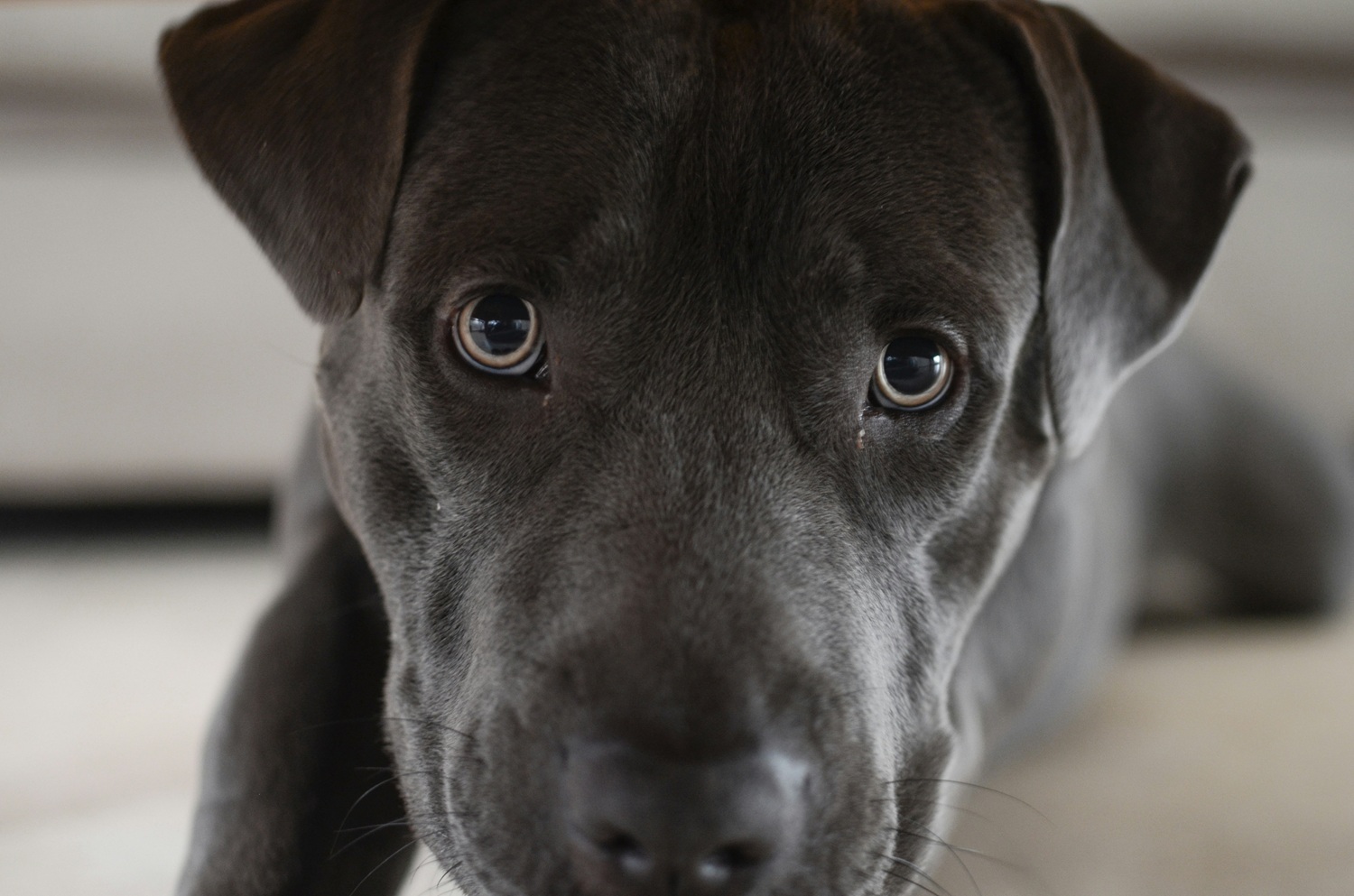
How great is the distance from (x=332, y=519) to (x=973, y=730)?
0.87 metres

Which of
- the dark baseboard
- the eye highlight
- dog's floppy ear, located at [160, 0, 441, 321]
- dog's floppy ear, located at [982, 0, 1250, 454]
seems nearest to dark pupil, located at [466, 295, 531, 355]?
dog's floppy ear, located at [160, 0, 441, 321]

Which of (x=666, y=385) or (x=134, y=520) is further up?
(x=666, y=385)

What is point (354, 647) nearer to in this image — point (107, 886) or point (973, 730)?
point (107, 886)

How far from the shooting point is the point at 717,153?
4.09 ft

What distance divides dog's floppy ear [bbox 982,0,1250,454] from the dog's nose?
0.67 meters

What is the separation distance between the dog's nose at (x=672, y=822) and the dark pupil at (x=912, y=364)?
0.43 m

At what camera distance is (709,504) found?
3.80 feet

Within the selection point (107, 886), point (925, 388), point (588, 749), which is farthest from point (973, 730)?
point (107, 886)

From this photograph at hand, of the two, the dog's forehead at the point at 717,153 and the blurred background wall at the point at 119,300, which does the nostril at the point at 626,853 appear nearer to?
the dog's forehead at the point at 717,153

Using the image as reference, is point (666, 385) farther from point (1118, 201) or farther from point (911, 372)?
point (1118, 201)

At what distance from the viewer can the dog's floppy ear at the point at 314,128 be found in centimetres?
131

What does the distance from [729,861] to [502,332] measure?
0.53m

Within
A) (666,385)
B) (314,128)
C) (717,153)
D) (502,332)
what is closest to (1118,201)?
(717,153)

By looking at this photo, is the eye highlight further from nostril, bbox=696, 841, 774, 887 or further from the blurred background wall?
the blurred background wall
